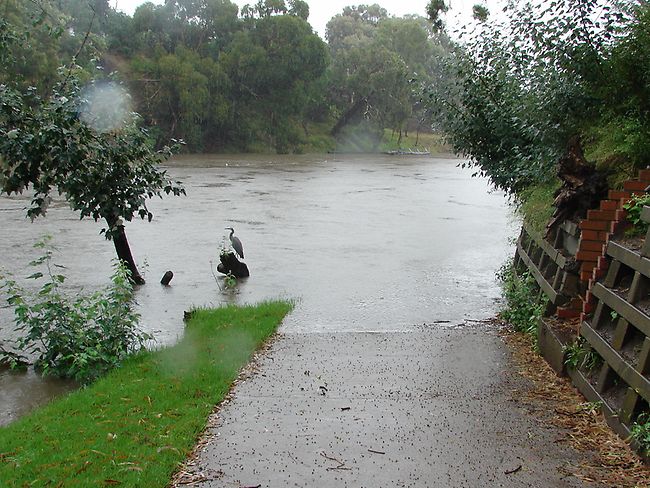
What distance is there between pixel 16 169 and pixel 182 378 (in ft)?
12.9

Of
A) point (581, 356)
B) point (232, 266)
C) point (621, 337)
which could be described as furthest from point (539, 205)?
point (232, 266)

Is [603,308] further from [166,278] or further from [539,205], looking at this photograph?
[166,278]

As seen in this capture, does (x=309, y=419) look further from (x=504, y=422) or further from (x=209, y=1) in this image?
(x=209, y=1)

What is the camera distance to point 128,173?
29.2ft

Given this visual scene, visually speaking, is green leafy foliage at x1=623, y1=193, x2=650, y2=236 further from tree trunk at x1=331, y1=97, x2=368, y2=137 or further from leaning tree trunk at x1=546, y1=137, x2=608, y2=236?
tree trunk at x1=331, y1=97, x2=368, y2=137

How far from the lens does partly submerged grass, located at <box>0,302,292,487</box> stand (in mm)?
4031

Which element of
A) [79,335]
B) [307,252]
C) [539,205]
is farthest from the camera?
[307,252]

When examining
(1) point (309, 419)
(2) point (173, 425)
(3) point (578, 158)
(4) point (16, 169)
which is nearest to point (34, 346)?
(4) point (16, 169)

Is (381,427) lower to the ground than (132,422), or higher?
higher

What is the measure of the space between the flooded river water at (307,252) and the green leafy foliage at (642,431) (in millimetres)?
3895

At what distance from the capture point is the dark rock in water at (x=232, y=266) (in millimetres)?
12133

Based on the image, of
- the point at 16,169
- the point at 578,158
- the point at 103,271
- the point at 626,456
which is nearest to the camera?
the point at 626,456

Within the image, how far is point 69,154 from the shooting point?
7.81 metres

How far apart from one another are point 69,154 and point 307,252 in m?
7.58
